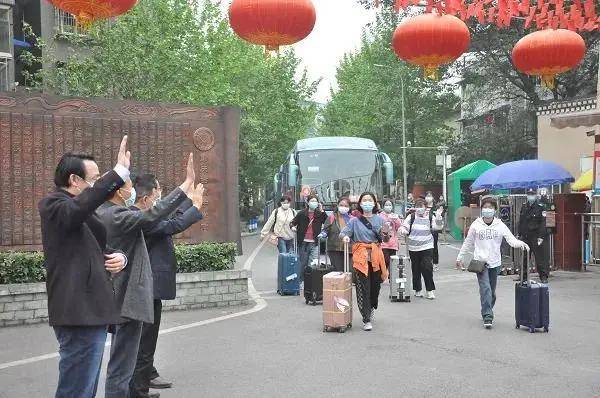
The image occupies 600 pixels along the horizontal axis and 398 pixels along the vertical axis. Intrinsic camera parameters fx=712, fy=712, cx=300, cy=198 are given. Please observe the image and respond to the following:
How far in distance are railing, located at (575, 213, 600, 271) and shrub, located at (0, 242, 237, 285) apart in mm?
8566

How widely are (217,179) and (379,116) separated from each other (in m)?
32.1

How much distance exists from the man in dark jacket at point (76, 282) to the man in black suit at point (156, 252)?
1206 mm

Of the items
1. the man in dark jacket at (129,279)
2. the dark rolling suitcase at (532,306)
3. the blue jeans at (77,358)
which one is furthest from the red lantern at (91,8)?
the dark rolling suitcase at (532,306)

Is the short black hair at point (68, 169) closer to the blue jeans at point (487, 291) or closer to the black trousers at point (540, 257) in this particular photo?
the blue jeans at point (487, 291)

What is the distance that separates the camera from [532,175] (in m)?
16.6

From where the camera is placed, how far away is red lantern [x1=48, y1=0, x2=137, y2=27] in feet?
22.5

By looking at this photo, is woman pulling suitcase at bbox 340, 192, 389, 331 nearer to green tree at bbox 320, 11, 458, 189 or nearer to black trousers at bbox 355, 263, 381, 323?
black trousers at bbox 355, 263, 381, 323

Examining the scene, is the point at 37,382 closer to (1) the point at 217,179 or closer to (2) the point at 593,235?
(1) the point at 217,179

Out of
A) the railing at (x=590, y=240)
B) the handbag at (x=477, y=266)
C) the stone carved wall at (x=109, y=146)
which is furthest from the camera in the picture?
the railing at (x=590, y=240)

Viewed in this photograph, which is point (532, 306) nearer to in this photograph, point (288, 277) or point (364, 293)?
point (364, 293)

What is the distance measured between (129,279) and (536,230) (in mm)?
10864

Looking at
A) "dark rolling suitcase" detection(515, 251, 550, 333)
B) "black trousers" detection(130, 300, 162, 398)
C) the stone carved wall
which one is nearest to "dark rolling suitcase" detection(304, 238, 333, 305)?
the stone carved wall

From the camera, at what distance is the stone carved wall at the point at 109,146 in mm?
9703

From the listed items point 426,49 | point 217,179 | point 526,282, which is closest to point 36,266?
point 217,179
